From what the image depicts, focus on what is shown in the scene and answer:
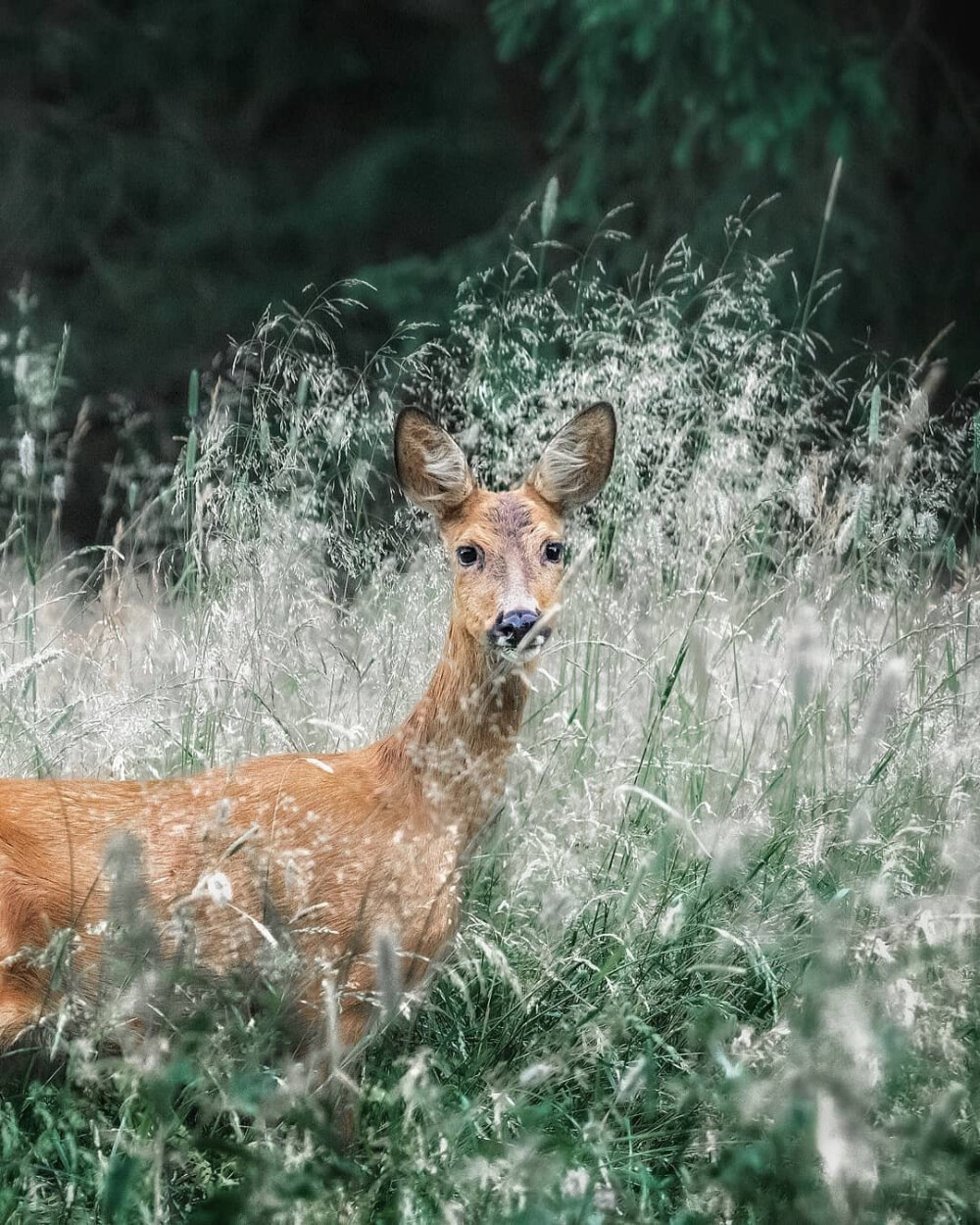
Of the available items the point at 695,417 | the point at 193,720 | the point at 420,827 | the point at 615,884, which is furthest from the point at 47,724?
the point at 695,417

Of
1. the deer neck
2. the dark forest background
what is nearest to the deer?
the deer neck

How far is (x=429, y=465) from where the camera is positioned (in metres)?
3.01

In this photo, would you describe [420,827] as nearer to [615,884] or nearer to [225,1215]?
[615,884]

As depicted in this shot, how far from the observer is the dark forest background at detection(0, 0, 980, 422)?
26.8 feet

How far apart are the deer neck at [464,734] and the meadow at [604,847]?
0.24 feet

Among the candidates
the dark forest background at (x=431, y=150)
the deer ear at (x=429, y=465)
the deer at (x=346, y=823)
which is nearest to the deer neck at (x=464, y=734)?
the deer at (x=346, y=823)

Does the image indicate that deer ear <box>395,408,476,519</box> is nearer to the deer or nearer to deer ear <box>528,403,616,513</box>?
the deer

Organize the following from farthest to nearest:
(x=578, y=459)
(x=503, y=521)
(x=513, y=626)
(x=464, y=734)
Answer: (x=578, y=459) < (x=503, y=521) < (x=464, y=734) < (x=513, y=626)

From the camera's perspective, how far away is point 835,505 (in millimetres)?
3754

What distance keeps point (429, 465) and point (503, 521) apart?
184 millimetres

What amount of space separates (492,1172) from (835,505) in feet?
7.05

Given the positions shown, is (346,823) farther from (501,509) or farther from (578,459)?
(578,459)

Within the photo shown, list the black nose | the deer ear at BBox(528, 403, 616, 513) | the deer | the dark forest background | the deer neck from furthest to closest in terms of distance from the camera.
A: the dark forest background
the deer ear at BBox(528, 403, 616, 513)
the deer neck
the black nose
the deer

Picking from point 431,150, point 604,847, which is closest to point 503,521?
point 604,847
